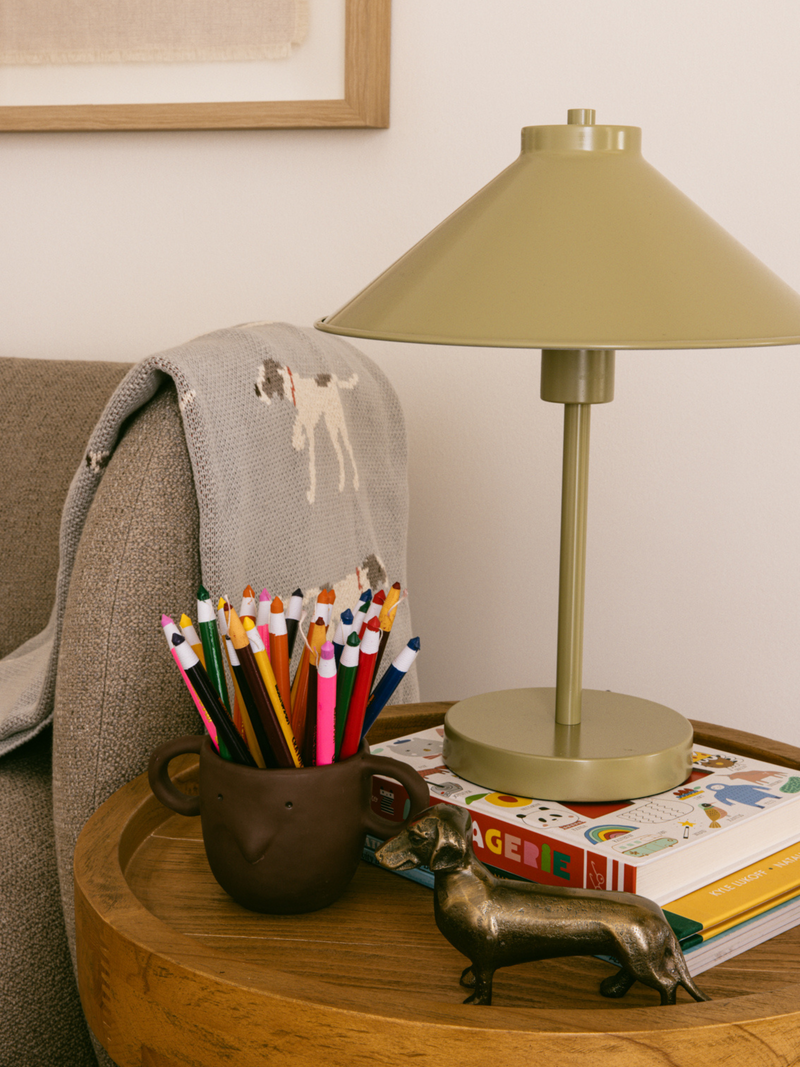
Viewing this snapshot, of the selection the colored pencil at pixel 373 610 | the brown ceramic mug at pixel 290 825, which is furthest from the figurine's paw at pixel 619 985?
the colored pencil at pixel 373 610

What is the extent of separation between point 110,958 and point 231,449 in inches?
15.5

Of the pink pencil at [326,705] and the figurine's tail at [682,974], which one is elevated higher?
the pink pencil at [326,705]

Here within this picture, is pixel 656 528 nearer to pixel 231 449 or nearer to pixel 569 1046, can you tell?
pixel 231 449

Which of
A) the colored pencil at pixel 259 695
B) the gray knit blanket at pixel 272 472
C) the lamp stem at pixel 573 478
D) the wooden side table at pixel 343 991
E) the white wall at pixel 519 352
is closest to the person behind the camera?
the wooden side table at pixel 343 991

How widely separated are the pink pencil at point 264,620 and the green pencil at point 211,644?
1.1 inches

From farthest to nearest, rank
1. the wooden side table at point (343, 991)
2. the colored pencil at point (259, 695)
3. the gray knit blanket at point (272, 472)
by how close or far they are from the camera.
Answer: the gray knit blanket at point (272, 472), the colored pencil at point (259, 695), the wooden side table at point (343, 991)

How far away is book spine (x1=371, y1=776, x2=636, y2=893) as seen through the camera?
56 centimetres

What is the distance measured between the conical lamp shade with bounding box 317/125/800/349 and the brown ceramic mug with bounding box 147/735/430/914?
25 centimetres

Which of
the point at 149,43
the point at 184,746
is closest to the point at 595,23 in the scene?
the point at 149,43

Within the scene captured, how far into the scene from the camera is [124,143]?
132cm

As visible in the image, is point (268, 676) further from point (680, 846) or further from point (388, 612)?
point (680, 846)

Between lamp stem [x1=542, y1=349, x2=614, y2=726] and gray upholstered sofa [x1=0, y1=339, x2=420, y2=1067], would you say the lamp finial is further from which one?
gray upholstered sofa [x1=0, y1=339, x2=420, y2=1067]

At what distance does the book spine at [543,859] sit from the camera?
1.83 feet

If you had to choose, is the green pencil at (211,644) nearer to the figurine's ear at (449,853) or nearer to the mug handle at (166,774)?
the mug handle at (166,774)
